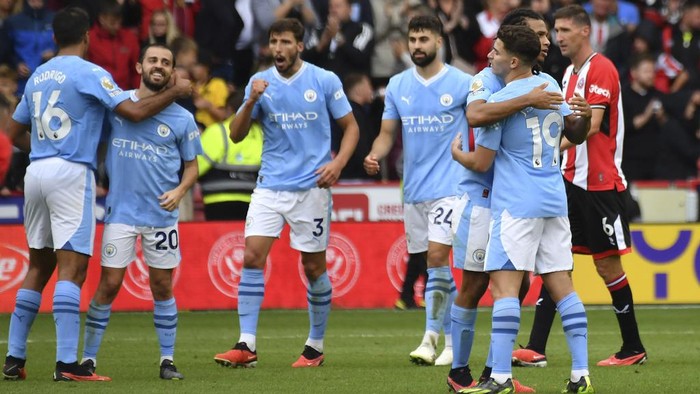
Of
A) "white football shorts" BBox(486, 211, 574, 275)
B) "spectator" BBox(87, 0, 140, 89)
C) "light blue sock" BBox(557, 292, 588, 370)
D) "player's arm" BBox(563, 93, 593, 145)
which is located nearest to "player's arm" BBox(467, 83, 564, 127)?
"player's arm" BBox(563, 93, 593, 145)

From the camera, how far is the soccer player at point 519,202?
8.32 meters

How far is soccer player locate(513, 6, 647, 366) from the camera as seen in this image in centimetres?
1045

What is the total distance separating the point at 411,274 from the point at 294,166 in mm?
4290

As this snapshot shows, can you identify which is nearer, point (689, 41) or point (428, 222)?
point (428, 222)

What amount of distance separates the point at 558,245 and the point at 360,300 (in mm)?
6973

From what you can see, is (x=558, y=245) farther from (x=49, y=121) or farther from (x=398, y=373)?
(x=49, y=121)

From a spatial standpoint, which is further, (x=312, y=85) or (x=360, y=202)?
(x=360, y=202)

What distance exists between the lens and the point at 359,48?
19.0 meters

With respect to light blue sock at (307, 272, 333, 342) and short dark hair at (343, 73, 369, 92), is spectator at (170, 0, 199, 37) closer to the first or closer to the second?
short dark hair at (343, 73, 369, 92)

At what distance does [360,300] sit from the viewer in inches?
605

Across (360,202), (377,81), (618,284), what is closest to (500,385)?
(618,284)

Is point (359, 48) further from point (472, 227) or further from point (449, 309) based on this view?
point (472, 227)

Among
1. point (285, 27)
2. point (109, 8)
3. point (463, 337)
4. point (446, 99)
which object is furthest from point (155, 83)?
point (109, 8)

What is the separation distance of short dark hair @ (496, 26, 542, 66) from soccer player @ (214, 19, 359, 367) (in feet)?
8.75
